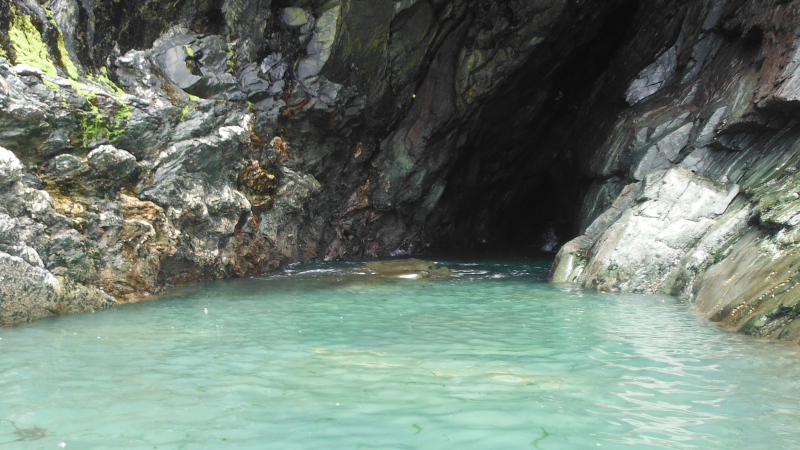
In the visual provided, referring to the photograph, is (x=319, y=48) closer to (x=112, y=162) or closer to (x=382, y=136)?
(x=382, y=136)

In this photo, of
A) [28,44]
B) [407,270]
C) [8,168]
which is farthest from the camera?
[407,270]

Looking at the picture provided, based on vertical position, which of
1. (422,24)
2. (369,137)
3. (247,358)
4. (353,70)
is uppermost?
(422,24)

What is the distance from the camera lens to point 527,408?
396 centimetres

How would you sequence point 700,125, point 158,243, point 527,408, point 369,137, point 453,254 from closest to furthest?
point 527,408
point 158,243
point 700,125
point 369,137
point 453,254

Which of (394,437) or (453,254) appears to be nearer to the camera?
(394,437)

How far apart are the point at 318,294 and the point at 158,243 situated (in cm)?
339

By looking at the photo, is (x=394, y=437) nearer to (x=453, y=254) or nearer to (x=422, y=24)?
(x=422, y=24)

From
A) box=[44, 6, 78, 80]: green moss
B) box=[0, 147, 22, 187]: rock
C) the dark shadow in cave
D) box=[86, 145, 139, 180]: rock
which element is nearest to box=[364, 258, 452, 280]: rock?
box=[86, 145, 139, 180]: rock

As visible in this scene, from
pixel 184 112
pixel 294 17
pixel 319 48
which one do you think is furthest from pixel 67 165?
pixel 294 17

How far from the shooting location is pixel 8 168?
8258 millimetres

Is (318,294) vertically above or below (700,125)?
below

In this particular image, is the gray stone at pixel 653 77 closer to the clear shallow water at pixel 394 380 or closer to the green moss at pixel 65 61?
the clear shallow water at pixel 394 380

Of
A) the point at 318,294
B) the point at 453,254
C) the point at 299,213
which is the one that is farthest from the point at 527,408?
the point at 453,254

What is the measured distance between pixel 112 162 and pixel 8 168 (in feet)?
7.94
